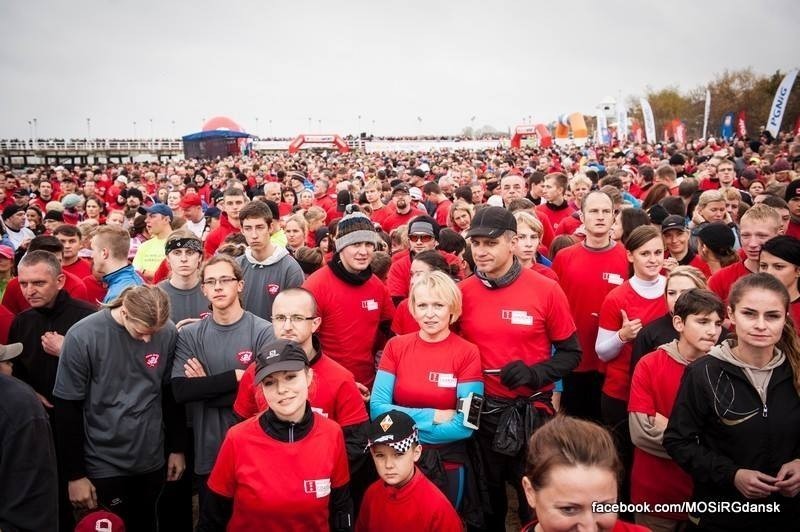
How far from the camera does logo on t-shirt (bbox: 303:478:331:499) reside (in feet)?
9.09

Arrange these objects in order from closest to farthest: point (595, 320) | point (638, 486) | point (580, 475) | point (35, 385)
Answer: point (580, 475) → point (638, 486) → point (35, 385) → point (595, 320)

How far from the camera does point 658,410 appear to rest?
329cm

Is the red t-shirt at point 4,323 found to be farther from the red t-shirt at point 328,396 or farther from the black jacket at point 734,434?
the black jacket at point 734,434

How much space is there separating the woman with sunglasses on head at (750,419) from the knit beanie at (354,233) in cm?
249

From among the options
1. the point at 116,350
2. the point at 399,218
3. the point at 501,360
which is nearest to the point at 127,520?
the point at 116,350

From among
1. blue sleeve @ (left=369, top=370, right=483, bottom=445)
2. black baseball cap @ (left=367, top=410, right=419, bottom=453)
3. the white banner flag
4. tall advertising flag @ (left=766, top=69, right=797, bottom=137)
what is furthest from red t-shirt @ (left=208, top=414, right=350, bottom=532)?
the white banner flag

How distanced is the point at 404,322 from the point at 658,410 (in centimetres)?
188

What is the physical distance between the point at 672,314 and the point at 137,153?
104451 millimetres

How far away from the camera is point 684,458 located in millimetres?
2848

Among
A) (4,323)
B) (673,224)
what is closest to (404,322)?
(673,224)

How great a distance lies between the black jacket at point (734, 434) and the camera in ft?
8.98

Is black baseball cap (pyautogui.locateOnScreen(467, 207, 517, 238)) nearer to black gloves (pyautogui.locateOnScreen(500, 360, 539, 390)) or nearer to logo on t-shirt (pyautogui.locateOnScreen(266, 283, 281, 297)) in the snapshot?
black gloves (pyautogui.locateOnScreen(500, 360, 539, 390))

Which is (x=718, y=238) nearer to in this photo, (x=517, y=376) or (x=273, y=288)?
(x=517, y=376)

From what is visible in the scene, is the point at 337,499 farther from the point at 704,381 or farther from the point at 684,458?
the point at 704,381
